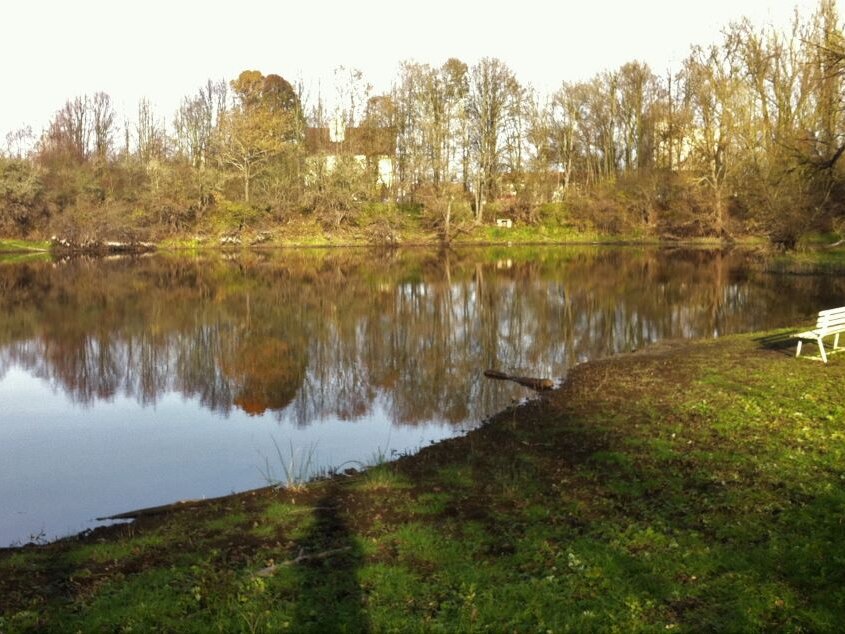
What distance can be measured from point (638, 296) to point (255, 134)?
41348 mm

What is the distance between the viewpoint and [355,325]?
23344mm

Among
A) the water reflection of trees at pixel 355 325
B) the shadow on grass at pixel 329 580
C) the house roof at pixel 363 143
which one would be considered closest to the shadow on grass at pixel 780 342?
the water reflection of trees at pixel 355 325

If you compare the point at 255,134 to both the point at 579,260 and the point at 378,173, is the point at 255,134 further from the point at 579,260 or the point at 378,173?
the point at 579,260

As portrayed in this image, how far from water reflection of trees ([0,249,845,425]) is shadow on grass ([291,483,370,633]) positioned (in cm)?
621

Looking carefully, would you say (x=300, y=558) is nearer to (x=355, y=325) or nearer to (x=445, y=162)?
(x=355, y=325)

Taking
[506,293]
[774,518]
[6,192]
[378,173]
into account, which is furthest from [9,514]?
[378,173]

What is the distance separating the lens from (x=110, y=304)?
28.1 metres

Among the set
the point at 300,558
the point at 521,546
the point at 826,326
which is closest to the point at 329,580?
the point at 300,558

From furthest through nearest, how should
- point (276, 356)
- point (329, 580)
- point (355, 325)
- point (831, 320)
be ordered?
point (355, 325) → point (276, 356) → point (831, 320) → point (329, 580)

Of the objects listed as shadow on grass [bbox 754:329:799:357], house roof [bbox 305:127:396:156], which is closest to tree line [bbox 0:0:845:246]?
house roof [bbox 305:127:396:156]

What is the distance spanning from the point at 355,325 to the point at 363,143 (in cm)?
4527

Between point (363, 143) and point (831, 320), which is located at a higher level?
point (363, 143)

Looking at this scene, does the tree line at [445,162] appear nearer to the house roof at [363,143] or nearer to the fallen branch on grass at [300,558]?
the house roof at [363,143]

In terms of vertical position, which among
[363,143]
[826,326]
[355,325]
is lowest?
[355,325]
